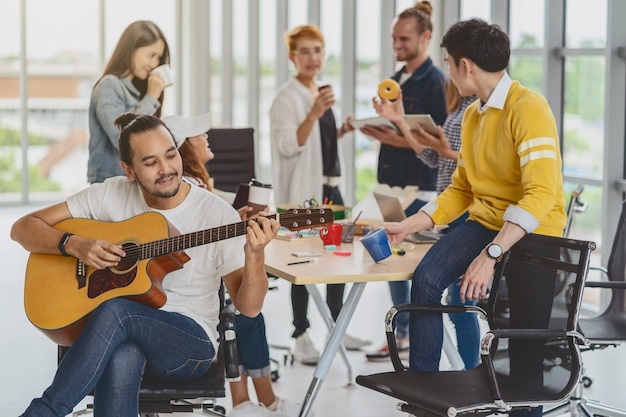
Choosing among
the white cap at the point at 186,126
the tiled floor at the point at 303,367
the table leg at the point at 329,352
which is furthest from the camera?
the tiled floor at the point at 303,367

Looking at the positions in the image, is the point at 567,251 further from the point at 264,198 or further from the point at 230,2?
the point at 230,2

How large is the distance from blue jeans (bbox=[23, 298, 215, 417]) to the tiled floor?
1.21 metres

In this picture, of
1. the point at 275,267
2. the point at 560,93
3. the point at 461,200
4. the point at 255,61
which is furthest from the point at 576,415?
the point at 255,61

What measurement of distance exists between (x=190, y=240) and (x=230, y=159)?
2.29 m

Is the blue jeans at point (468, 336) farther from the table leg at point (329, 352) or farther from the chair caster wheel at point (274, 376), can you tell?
the chair caster wheel at point (274, 376)

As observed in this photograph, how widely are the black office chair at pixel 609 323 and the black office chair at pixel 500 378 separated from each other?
1.90 feet

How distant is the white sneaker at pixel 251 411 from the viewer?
376cm

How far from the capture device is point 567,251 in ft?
10.3

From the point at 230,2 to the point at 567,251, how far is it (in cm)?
732

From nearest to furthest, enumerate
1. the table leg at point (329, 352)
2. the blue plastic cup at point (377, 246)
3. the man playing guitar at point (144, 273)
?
the man playing guitar at point (144, 273) < the blue plastic cup at point (377, 246) < the table leg at point (329, 352)

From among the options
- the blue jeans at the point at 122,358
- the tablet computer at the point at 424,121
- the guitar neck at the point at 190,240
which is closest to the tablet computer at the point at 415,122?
the tablet computer at the point at 424,121

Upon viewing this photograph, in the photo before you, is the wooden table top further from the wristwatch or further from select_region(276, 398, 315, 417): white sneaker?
select_region(276, 398, 315, 417): white sneaker

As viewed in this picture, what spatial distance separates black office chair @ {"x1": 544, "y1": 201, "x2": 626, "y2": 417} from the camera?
3611 millimetres

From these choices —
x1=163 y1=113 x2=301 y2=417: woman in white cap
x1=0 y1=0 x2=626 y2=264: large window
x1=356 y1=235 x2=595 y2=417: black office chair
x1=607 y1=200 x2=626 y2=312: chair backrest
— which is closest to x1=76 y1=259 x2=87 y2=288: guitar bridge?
x1=163 y1=113 x2=301 y2=417: woman in white cap
